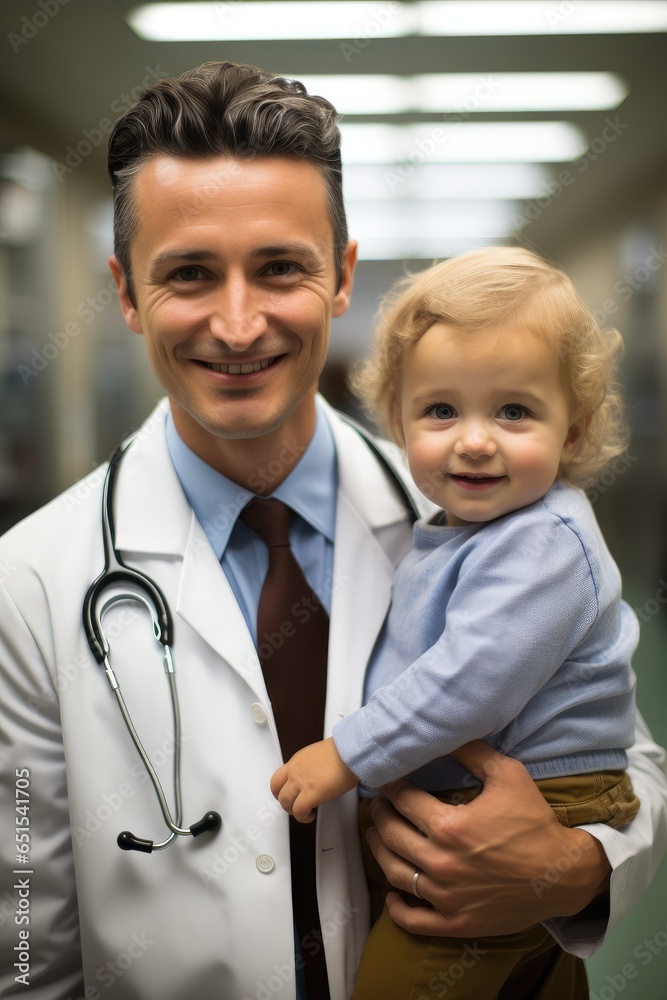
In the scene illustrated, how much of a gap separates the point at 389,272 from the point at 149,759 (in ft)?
5.26

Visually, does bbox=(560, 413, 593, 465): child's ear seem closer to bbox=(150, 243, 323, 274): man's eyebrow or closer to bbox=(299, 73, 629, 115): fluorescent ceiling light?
bbox=(150, 243, 323, 274): man's eyebrow

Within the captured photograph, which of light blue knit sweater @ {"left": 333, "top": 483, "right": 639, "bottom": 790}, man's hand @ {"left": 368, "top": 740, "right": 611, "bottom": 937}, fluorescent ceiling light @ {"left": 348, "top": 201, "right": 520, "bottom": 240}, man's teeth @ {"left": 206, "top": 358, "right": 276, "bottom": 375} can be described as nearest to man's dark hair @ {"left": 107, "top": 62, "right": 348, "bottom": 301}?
man's teeth @ {"left": 206, "top": 358, "right": 276, "bottom": 375}

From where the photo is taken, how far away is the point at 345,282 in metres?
1.32

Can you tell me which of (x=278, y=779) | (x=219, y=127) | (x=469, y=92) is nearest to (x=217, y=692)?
(x=278, y=779)

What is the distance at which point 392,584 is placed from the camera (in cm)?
119

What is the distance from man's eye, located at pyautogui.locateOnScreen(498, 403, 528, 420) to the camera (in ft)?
3.12

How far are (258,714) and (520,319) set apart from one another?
63 centimetres

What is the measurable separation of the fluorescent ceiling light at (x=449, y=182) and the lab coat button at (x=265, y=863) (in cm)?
170

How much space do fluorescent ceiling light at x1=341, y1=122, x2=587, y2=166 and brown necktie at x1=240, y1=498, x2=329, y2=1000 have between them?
1.25 meters

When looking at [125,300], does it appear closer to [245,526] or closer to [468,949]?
[245,526]

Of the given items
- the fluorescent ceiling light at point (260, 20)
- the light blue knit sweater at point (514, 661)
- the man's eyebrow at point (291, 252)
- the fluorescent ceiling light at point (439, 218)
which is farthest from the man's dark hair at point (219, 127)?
the fluorescent ceiling light at point (439, 218)

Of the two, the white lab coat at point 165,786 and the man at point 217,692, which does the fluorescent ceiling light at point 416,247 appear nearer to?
the man at point 217,692

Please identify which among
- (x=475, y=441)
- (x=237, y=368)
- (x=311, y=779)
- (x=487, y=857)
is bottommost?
(x=487, y=857)

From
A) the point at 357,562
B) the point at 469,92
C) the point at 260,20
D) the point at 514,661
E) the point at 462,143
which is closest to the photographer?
the point at 514,661
